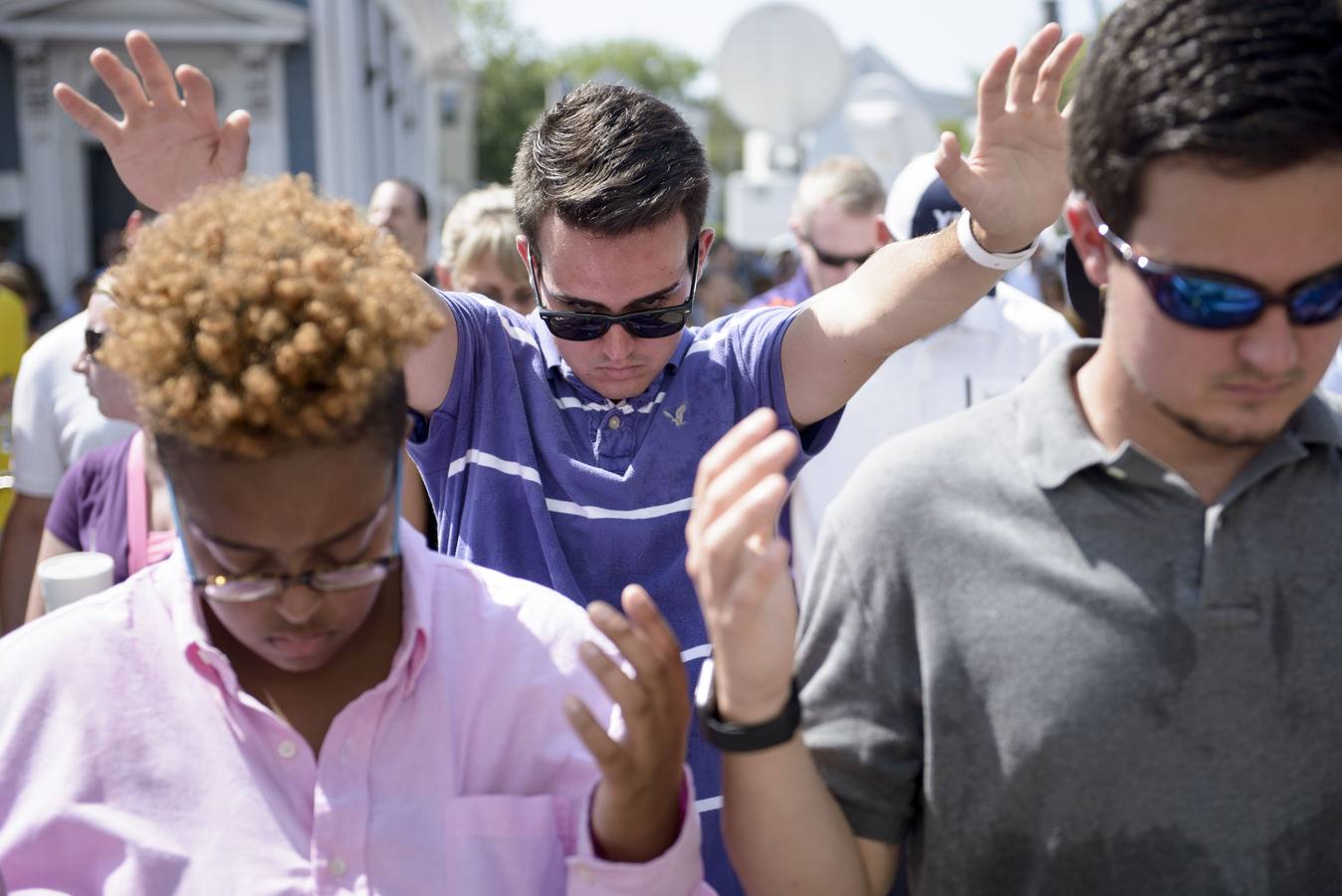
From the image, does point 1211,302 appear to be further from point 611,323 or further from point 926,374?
point 926,374

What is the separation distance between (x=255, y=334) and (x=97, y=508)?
217cm

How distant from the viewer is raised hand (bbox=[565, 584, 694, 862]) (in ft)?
5.51

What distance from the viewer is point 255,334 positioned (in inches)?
67.1

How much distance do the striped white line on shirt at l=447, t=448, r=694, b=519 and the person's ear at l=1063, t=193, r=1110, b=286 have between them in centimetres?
107

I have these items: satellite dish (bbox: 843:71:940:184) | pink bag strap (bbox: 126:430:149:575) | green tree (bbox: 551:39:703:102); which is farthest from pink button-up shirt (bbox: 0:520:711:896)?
green tree (bbox: 551:39:703:102)

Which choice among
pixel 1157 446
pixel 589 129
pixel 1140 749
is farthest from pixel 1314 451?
pixel 589 129

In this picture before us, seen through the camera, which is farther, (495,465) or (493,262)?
(493,262)

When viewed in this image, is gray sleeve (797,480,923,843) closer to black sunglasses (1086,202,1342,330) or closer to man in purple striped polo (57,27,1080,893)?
black sunglasses (1086,202,1342,330)

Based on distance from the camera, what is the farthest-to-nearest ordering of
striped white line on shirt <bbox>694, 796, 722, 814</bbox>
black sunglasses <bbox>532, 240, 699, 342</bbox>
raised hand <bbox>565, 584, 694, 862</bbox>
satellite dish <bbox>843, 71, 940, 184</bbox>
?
satellite dish <bbox>843, 71, 940, 184</bbox> → black sunglasses <bbox>532, 240, 699, 342</bbox> → striped white line on shirt <bbox>694, 796, 722, 814</bbox> → raised hand <bbox>565, 584, 694, 862</bbox>

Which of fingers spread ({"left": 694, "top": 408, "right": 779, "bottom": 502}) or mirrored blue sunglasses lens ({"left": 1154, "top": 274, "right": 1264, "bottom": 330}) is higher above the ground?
mirrored blue sunglasses lens ({"left": 1154, "top": 274, "right": 1264, "bottom": 330})

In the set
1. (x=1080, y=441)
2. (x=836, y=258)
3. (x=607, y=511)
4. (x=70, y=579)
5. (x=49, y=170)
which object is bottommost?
(x=49, y=170)

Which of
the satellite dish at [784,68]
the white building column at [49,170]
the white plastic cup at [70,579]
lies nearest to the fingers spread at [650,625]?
the white plastic cup at [70,579]

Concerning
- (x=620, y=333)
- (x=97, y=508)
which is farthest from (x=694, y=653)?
(x=97, y=508)

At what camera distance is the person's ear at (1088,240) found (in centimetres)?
175
